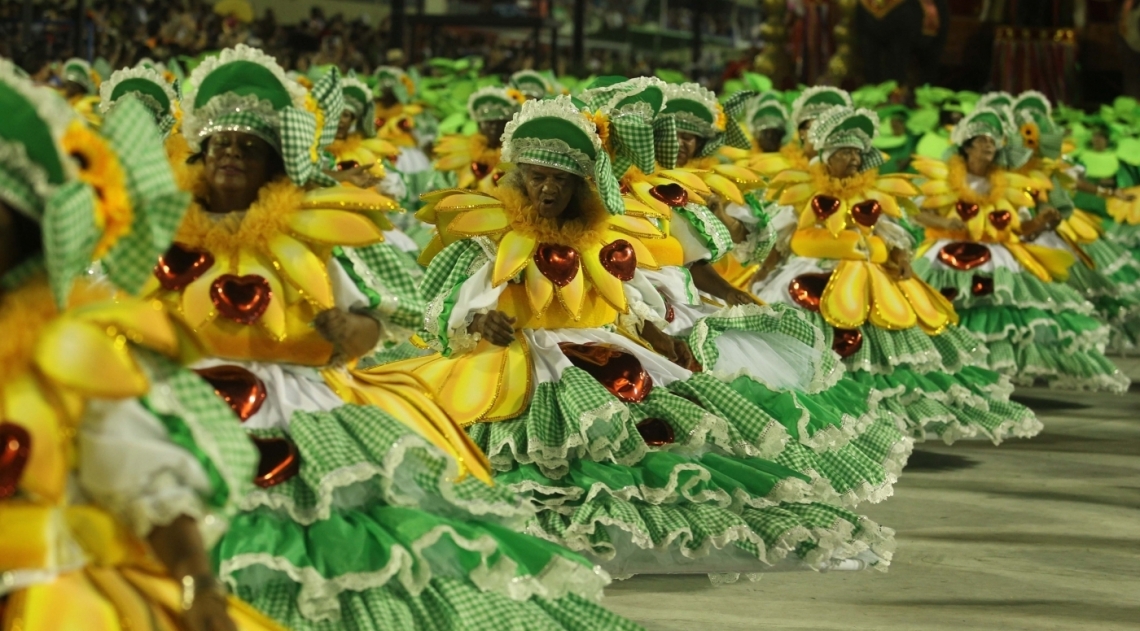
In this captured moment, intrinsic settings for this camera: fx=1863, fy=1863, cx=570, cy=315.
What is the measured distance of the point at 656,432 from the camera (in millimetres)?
6441

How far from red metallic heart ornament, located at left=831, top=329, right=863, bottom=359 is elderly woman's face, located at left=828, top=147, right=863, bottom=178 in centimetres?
78

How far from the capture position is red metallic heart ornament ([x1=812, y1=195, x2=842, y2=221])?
9.16 metres

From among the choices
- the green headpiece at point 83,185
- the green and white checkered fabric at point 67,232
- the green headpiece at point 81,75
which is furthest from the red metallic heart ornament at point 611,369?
the green headpiece at point 81,75

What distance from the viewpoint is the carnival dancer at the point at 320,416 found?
422 cm

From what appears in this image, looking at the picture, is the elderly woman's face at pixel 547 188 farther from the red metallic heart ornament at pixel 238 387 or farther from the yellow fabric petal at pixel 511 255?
the red metallic heart ornament at pixel 238 387

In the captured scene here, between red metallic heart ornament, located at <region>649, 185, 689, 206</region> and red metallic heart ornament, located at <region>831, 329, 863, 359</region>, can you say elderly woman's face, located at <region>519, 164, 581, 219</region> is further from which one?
red metallic heart ornament, located at <region>831, 329, 863, 359</region>

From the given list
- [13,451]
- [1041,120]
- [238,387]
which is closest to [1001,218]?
[1041,120]

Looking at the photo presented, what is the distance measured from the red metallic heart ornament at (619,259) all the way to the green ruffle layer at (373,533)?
210 centimetres

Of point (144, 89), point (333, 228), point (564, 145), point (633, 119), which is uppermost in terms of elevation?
point (333, 228)

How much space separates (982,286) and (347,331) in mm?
6883

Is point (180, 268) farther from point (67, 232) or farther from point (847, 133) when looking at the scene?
point (847, 133)

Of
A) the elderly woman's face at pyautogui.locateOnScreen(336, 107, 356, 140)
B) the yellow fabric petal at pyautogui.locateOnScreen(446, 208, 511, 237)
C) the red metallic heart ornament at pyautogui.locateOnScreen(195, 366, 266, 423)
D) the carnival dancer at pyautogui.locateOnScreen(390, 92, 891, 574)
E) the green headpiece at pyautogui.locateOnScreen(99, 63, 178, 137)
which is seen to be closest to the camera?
the red metallic heart ornament at pyautogui.locateOnScreen(195, 366, 266, 423)

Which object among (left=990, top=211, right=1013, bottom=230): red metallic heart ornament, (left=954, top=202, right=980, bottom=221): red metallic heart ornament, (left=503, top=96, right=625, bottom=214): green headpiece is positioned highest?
(left=503, top=96, right=625, bottom=214): green headpiece

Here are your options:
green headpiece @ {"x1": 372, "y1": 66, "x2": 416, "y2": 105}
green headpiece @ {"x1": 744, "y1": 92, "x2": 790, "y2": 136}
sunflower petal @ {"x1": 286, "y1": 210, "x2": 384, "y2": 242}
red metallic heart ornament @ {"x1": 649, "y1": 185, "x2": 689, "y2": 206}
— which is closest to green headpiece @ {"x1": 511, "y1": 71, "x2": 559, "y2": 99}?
green headpiece @ {"x1": 372, "y1": 66, "x2": 416, "y2": 105}
